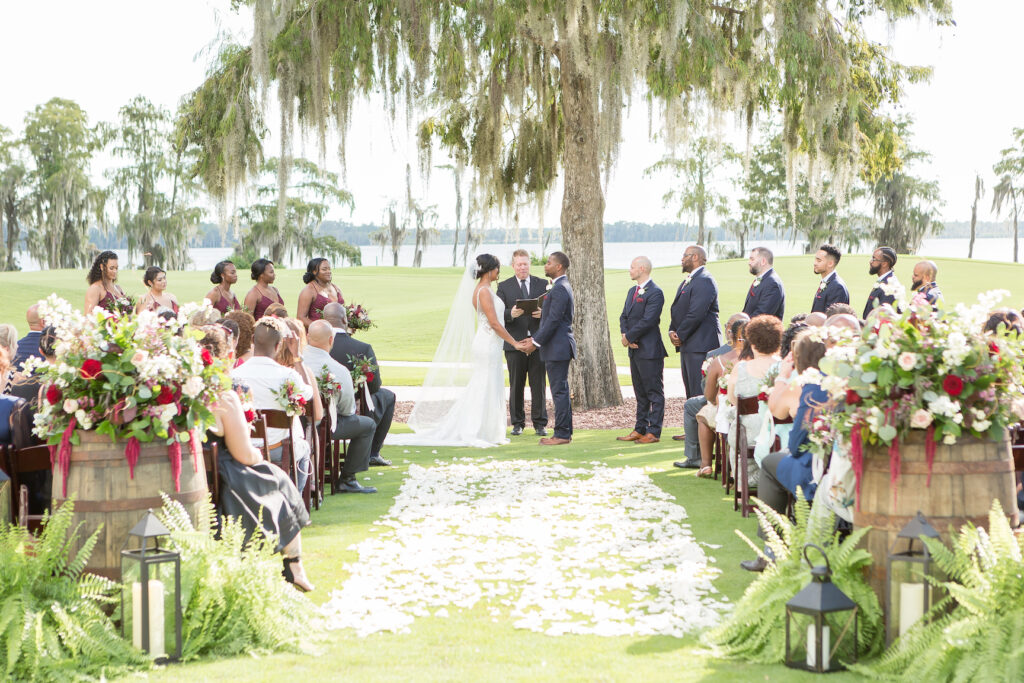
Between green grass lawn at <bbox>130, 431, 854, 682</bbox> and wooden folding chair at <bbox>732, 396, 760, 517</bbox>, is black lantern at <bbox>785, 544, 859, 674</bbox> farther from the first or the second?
wooden folding chair at <bbox>732, 396, 760, 517</bbox>

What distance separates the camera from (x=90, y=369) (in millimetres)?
3777

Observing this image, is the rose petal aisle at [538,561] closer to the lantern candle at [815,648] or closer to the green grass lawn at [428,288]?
the lantern candle at [815,648]

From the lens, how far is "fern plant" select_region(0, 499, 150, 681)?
3.46 m

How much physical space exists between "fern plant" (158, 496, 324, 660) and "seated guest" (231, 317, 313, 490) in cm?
188

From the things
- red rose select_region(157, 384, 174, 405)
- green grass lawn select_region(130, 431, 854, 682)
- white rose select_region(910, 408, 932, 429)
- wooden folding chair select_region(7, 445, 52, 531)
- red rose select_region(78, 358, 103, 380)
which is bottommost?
green grass lawn select_region(130, 431, 854, 682)

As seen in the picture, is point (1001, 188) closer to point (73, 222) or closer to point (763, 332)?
point (73, 222)

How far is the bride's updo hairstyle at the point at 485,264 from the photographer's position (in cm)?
995

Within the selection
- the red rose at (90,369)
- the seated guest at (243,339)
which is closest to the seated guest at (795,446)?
the red rose at (90,369)

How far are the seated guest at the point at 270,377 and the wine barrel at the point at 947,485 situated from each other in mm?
3508

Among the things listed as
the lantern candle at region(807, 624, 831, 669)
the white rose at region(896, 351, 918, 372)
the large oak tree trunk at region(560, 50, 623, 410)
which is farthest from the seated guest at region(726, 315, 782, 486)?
the large oak tree trunk at region(560, 50, 623, 410)

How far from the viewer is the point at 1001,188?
5438 centimetres

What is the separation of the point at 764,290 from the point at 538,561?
509 cm

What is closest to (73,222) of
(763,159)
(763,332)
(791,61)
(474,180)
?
(763,159)

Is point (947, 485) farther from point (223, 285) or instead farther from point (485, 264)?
point (223, 285)
